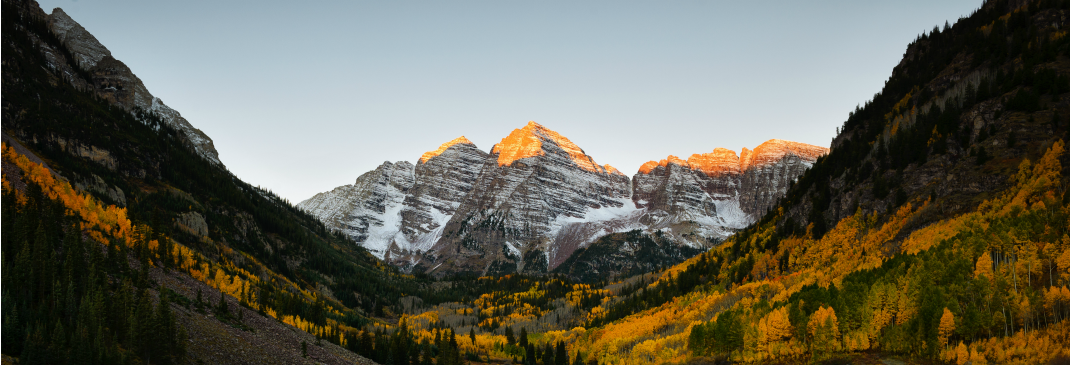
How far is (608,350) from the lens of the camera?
503 feet

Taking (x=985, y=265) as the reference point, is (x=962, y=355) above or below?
below

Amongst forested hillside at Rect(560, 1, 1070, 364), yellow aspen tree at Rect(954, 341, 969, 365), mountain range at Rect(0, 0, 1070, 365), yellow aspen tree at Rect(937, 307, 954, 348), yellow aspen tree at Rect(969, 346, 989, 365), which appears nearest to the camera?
yellow aspen tree at Rect(969, 346, 989, 365)

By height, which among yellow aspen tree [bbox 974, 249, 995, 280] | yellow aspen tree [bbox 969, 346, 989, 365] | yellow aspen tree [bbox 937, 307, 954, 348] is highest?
yellow aspen tree [bbox 974, 249, 995, 280]

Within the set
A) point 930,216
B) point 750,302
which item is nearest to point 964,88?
point 930,216

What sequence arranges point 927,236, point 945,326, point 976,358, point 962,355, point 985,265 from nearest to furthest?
point 976,358 → point 962,355 → point 945,326 → point 985,265 → point 927,236

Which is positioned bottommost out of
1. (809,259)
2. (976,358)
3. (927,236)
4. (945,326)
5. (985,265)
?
(976,358)

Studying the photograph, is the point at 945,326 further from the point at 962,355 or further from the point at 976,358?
the point at 976,358

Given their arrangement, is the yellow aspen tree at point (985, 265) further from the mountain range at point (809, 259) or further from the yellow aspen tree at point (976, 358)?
the yellow aspen tree at point (976, 358)

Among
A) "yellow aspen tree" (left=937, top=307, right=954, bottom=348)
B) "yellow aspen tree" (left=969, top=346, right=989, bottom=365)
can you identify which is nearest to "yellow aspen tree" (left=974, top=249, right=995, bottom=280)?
"yellow aspen tree" (left=937, top=307, right=954, bottom=348)

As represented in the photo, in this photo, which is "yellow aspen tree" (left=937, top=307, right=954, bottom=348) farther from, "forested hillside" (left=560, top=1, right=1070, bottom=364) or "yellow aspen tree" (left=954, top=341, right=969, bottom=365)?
"yellow aspen tree" (left=954, top=341, right=969, bottom=365)

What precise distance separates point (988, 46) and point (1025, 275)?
85.1 m

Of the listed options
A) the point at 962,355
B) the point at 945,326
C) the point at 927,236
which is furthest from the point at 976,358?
the point at 927,236

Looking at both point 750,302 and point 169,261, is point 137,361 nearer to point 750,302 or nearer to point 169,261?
point 169,261

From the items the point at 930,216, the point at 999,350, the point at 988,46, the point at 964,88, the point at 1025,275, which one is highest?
the point at 988,46
